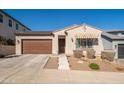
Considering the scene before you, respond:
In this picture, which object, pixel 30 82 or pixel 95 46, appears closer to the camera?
pixel 30 82

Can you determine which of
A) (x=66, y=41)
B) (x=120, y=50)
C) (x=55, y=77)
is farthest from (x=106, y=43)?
(x=55, y=77)

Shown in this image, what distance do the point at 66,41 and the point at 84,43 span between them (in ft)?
8.94

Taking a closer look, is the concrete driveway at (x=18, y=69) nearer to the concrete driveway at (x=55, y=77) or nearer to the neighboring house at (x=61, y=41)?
the concrete driveway at (x=55, y=77)

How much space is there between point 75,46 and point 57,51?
2.94 metres

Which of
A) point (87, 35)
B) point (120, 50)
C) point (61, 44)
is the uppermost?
point (87, 35)

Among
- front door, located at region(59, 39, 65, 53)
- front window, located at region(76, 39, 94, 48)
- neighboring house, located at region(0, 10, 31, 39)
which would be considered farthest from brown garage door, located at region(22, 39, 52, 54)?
neighboring house, located at region(0, 10, 31, 39)

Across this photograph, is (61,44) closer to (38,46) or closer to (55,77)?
(38,46)

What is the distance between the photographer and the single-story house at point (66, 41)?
25.5 m

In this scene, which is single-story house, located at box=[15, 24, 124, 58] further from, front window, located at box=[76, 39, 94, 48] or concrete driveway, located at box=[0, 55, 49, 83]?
concrete driveway, located at box=[0, 55, 49, 83]

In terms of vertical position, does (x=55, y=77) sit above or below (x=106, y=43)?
below

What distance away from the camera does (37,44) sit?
26938 mm

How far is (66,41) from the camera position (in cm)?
2589
